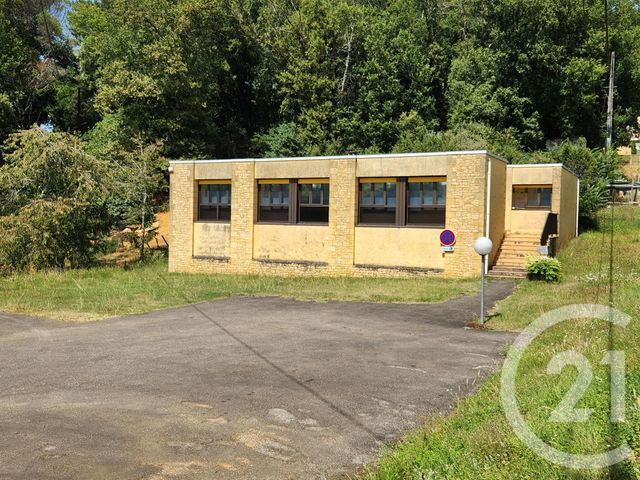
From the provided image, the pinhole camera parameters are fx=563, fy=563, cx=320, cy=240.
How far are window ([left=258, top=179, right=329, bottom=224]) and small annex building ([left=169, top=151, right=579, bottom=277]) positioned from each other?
0.16 ft

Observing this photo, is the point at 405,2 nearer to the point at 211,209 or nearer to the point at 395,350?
the point at 211,209

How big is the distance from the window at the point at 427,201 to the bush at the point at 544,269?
4034 millimetres

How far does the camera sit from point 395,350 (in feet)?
34.5

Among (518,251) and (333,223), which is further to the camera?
(333,223)

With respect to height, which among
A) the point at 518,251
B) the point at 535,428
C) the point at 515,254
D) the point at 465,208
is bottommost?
the point at 535,428

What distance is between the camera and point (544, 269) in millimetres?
21234

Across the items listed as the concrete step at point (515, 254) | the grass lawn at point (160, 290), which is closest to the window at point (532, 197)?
the concrete step at point (515, 254)

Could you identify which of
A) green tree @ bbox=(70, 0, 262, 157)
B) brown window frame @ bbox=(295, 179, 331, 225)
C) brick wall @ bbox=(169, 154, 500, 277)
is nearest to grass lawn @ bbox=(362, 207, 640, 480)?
brick wall @ bbox=(169, 154, 500, 277)

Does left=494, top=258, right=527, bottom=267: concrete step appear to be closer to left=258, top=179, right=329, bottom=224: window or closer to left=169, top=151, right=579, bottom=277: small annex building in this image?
left=169, top=151, right=579, bottom=277: small annex building

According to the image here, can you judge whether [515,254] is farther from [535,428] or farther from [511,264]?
[535,428]

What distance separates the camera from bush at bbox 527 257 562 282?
21.0 m

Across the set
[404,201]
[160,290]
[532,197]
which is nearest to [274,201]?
[404,201]

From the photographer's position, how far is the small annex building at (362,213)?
76.2 ft

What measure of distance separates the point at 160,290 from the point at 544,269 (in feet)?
47.1
